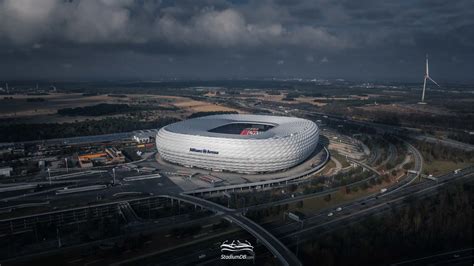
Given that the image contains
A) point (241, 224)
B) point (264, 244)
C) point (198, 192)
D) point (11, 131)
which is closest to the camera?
point (264, 244)

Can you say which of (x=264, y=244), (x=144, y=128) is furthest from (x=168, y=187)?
(x=144, y=128)

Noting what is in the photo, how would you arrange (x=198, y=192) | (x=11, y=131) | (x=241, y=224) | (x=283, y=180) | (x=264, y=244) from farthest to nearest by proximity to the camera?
(x=11, y=131), (x=283, y=180), (x=198, y=192), (x=241, y=224), (x=264, y=244)

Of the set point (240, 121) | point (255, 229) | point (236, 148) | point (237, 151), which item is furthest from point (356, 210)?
point (240, 121)

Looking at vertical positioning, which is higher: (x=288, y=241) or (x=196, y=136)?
(x=196, y=136)

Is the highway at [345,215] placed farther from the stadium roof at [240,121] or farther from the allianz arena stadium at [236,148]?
the stadium roof at [240,121]

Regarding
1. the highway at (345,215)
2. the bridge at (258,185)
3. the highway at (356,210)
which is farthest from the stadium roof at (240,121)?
the highway at (345,215)

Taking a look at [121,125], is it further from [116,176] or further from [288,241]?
[288,241]

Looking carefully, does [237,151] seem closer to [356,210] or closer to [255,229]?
[255,229]

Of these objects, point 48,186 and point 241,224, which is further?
point 48,186
